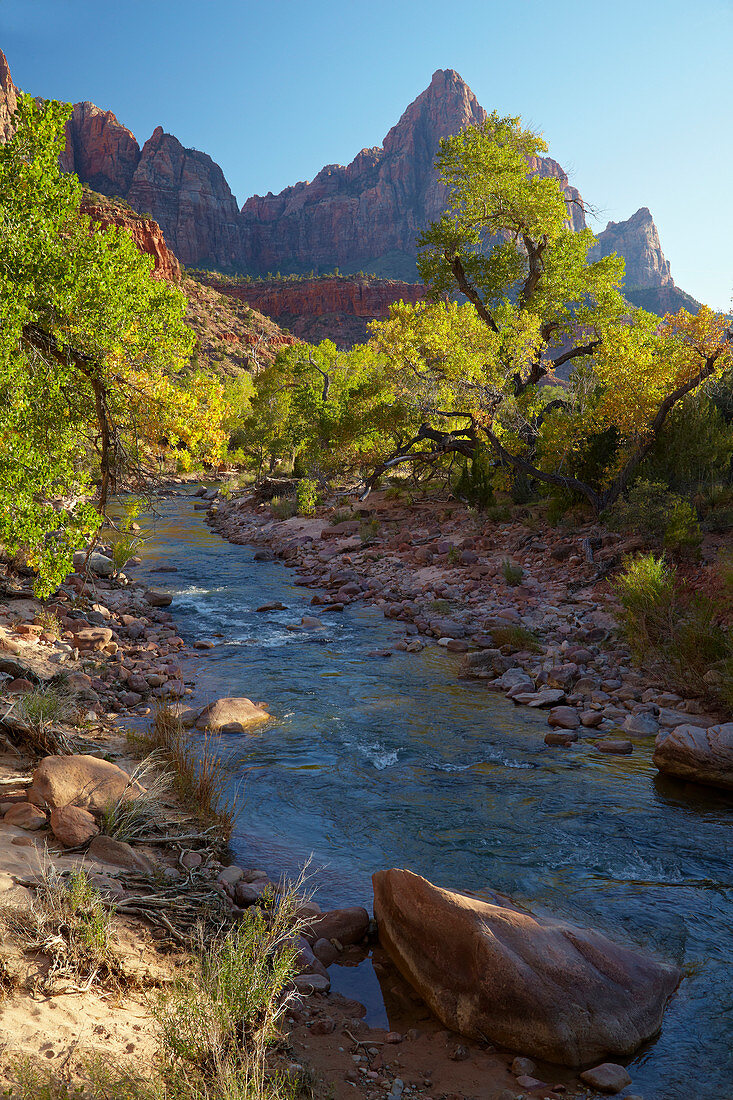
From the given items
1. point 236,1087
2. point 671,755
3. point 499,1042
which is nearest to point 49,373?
point 236,1087

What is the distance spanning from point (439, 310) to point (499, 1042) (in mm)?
16134

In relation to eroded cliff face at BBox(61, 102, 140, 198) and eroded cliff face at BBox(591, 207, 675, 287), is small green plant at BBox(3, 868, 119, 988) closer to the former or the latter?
eroded cliff face at BBox(61, 102, 140, 198)

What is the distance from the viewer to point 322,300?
342 feet

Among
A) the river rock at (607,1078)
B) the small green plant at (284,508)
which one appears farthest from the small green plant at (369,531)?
the river rock at (607,1078)

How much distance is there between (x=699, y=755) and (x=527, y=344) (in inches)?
531

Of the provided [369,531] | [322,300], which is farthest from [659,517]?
[322,300]

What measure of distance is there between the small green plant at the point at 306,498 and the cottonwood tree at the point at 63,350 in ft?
53.3

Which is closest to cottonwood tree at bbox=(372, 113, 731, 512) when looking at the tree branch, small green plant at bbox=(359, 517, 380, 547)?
the tree branch

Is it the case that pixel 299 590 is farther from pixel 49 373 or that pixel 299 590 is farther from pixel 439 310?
pixel 49 373

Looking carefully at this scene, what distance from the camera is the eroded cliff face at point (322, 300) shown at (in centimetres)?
9981

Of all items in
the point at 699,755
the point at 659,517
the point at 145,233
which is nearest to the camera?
the point at 699,755

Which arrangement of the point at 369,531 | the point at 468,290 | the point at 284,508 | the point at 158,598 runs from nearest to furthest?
the point at 158,598
the point at 369,531
the point at 468,290
the point at 284,508

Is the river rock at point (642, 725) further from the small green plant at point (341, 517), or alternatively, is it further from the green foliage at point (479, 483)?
the small green plant at point (341, 517)

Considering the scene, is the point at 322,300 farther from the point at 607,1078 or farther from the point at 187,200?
the point at 607,1078
